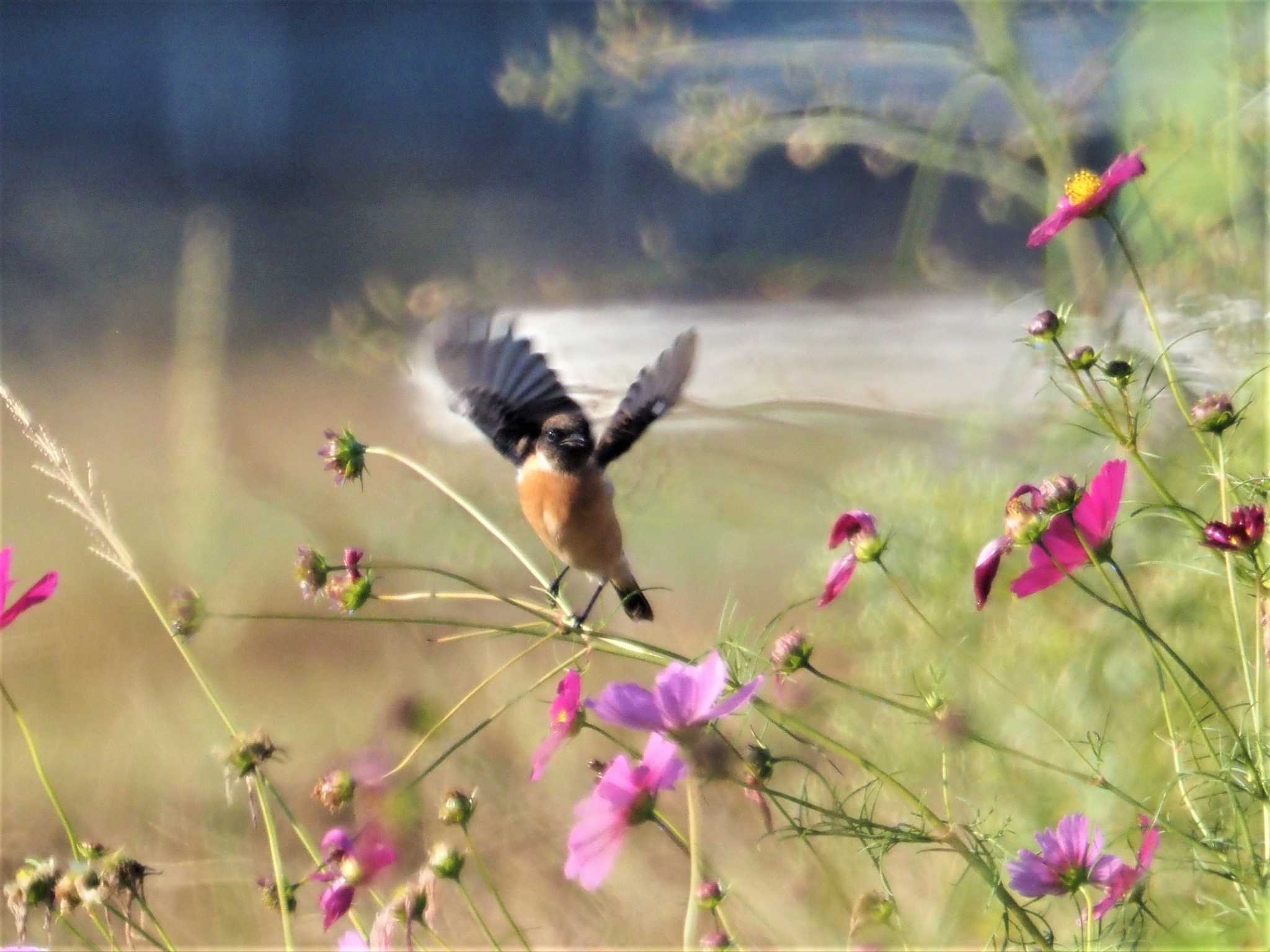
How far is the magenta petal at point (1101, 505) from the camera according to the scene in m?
0.46

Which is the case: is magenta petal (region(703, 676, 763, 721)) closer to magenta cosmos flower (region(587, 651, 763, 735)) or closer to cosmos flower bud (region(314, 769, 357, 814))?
magenta cosmos flower (region(587, 651, 763, 735))

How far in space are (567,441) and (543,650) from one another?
24.8 inches

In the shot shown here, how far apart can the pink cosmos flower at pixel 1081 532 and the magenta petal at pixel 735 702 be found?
123 millimetres

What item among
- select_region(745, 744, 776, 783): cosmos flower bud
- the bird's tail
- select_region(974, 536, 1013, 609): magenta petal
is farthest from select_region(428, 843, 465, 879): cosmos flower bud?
the bird's tail

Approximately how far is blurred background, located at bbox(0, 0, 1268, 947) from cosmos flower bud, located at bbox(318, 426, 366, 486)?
0.28m

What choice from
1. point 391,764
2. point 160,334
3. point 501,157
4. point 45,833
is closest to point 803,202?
point 501,157

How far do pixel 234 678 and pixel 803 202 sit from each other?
1.04 metres

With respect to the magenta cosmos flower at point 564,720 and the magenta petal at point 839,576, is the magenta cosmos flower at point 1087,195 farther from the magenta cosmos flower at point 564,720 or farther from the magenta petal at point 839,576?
the magenta cosmos flower at point 564,720

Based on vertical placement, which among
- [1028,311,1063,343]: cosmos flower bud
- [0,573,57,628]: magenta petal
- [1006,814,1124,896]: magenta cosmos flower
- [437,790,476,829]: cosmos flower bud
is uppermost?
[1028,311,1063,343]: cosmos flower bud

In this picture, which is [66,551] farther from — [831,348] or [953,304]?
[953,304]

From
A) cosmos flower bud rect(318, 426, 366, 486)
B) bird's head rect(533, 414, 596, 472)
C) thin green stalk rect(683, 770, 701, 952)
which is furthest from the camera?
bird's head rect(533, 414, 596, 472)

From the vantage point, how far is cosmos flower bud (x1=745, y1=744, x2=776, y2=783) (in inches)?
17.7

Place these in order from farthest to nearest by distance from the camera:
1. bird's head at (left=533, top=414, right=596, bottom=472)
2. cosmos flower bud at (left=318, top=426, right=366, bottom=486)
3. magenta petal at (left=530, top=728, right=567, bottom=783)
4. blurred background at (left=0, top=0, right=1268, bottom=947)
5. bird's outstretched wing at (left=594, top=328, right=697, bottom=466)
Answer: blurred background at (left=0, top=0, right=1268, bottom=947), bird's head at (left=533, top=414, right=596, bottom=472), bird's outstretched wing at (left=594, top=328, right=697, bottom=466), cosmos flower bud at (left=318, top=426, right=366, bottom=486), magenta petal at (left=530, top=728, right=567, bottom=783)

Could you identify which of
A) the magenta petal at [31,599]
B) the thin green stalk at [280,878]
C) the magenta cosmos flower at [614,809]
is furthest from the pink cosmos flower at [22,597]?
the magenta cosmos flower at [614,809]
